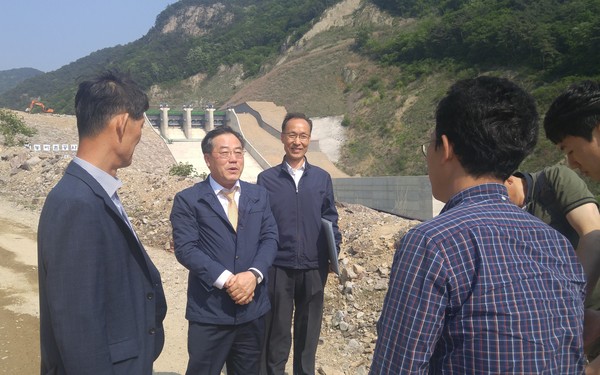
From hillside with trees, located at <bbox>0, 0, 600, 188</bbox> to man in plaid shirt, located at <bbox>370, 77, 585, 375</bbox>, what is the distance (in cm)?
602

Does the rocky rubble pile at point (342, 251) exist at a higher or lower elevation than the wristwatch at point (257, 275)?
lower

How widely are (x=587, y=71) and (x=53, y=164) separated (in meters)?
22.8

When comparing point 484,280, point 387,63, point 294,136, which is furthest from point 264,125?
point 484,280

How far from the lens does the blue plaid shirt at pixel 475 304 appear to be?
40.2 inches

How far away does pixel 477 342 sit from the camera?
1021 mm

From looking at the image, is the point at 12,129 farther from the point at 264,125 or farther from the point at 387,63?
the point at 387,63

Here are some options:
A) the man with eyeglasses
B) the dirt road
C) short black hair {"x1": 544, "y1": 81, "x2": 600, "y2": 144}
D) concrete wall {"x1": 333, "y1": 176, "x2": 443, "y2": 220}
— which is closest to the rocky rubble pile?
the dirt road

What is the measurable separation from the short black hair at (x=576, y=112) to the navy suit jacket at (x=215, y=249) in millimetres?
1633

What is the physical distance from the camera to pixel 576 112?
5.10 ft

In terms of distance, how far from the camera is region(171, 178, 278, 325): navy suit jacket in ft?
8.23

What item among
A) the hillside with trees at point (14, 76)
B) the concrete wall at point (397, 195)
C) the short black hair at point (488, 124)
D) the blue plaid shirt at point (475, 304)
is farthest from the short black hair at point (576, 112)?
the hillside with trees at point (14, 76)

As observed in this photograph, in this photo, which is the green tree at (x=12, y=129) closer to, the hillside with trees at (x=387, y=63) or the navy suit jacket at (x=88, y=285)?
the hillside with trees at (x=387, y=63)

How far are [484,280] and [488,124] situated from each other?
38 cm

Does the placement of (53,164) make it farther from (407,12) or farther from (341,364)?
(407,12)
